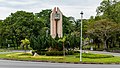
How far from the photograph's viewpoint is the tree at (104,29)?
72062mm

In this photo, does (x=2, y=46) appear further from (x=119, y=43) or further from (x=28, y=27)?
(x=119, y=43)

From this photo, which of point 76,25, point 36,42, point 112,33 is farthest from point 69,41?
point 76,25

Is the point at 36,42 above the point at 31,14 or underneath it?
underneath

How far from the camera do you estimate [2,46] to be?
326 feet

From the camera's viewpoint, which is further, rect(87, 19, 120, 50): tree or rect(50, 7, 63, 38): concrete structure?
rect(87, 19, 120, 50): tree

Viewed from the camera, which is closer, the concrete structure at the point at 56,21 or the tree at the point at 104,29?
the concrete structure at the point at 56,21

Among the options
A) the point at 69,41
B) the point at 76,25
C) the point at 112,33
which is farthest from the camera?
the point at 76,25

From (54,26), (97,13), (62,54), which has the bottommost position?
(62,54)

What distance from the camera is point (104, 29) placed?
239ft

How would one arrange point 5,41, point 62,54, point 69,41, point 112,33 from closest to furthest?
point 62,54, point 69,41, point 112,33, point 5,41

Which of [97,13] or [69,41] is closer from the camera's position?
[69,41]

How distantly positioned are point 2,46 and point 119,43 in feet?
123

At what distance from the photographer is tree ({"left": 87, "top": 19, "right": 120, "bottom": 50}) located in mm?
72062

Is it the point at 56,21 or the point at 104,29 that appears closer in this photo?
the point at 56,21
